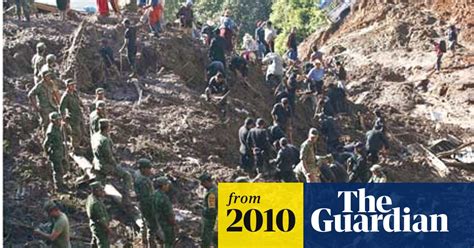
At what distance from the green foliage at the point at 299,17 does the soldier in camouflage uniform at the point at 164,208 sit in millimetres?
19760

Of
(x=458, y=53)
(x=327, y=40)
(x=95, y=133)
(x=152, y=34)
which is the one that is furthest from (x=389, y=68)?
(x=95, y=133)

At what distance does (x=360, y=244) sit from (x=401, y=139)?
6210 millimetres

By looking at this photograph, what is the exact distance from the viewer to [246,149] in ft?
31.7

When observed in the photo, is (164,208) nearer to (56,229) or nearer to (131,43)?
(56,229)

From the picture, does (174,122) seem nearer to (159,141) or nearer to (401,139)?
(159,141)

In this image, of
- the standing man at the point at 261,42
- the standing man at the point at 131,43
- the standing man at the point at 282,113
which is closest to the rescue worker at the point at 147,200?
the standing man at the point at 282,113

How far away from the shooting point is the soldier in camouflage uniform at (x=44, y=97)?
28.8 ft

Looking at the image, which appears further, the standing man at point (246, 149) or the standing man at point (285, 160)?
the standing man at point (246, 149)

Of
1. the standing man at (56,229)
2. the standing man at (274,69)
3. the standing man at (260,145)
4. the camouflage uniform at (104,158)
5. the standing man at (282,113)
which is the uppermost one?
the standing man at (274,69)

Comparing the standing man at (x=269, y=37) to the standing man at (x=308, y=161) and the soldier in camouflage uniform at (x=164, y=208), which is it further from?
the soldier in camouflage uniform at (x=164, y=208)

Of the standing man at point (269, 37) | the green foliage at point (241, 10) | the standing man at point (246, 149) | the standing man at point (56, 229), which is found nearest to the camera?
the standing man at point (56, 229)

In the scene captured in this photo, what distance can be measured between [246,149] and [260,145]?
0.33 m

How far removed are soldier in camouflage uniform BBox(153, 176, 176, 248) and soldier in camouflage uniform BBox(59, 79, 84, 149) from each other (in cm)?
198

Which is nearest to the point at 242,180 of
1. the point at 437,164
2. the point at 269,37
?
the point at 437,164
